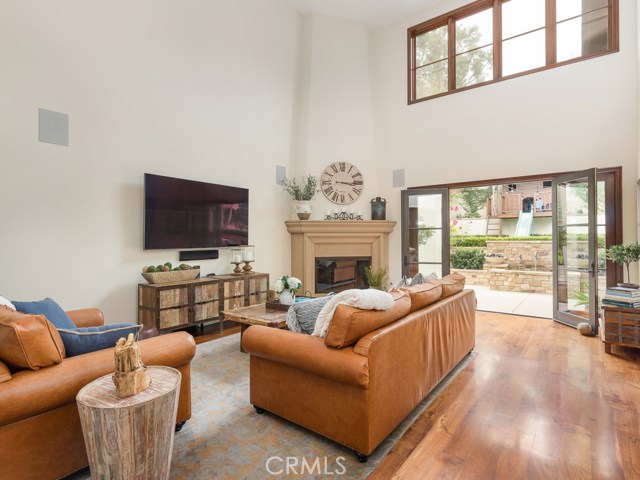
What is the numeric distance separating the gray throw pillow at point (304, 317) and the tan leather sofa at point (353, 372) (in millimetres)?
145

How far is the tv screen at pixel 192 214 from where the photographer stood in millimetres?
4176

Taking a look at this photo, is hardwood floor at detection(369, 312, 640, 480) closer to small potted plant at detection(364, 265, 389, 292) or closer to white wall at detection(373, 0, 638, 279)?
white wall at detection(373, 0, 638, 279)

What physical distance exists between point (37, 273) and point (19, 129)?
1.36m

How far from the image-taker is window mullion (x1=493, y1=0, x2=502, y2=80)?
5441 mm

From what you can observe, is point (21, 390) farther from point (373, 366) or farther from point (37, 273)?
point (37, 273)

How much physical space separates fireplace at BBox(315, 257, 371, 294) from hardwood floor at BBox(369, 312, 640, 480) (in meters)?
2.93

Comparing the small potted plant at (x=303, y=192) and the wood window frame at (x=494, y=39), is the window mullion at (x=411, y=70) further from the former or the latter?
the small potted plant at (x=303, y=192)

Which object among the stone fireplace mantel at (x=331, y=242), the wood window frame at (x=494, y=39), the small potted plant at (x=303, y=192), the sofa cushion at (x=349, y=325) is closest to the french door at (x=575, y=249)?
the wood window frame at (x=494, y=39)

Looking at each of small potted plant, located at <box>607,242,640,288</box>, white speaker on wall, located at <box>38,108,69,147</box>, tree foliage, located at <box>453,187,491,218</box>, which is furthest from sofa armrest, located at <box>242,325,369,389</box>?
tree foliage, located at <box>453,187,491,218</box>

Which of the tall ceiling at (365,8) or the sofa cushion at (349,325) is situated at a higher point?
the tall ceiling at (365,8)

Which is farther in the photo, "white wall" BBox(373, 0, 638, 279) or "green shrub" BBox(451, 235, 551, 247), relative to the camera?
"green shrub" BBox(451, 235, 551, 247)

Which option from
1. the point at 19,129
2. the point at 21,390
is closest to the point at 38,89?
the point at 19,129

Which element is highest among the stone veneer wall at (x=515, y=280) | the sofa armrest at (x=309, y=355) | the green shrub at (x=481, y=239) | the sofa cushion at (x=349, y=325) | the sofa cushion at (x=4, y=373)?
the green shrub at (x=481, y=239)

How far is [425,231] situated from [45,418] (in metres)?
5.40
